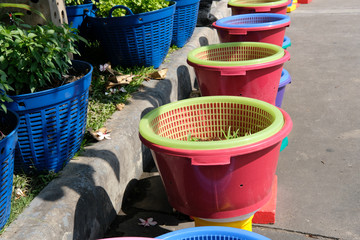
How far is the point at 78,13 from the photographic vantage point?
401 centimetres

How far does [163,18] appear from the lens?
382cm

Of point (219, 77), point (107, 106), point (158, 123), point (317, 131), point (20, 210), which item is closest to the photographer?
point (20, 210)

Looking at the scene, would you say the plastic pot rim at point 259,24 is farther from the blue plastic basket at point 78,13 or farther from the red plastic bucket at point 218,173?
the red plastic bucket at point 218,173

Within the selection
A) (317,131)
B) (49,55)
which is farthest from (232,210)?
(317,131)

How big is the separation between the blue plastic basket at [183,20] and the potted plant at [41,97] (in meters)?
2.23

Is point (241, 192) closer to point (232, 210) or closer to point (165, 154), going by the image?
point (232, 210)

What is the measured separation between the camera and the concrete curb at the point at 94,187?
2.08 metres

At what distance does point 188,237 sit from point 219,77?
145 centimetres

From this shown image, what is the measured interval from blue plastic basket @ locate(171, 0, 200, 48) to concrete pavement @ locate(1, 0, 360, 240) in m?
0.33

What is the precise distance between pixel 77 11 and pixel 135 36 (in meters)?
0.66

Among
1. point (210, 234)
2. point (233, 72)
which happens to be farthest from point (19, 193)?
point (233, 72)

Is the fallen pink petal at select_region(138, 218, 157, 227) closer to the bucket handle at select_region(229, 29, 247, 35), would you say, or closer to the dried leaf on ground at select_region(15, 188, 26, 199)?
the dried leaf on ground at select_region(15, 188, 26, 199)

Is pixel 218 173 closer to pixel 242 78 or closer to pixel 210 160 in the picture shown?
pixel 210 160

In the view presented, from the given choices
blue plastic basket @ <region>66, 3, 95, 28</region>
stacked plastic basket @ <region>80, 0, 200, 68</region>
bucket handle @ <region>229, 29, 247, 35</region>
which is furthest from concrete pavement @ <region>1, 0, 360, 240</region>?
blue plastic basket @ <region>66, 3, 95, 28</region>
